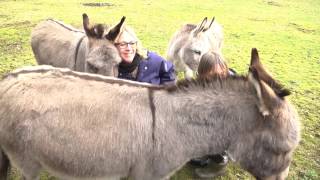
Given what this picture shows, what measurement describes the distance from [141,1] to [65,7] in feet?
11.8

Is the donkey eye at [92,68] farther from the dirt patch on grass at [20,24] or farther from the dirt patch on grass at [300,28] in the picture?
the dirt patch on grass at [300,28]

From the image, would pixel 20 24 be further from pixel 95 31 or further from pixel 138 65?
pixel 138 65

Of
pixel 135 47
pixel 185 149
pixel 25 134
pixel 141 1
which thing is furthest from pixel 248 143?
pixel 141 1

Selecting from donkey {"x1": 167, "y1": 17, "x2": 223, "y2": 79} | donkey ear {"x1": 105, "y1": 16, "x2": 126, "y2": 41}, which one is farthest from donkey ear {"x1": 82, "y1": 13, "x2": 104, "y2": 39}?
donkey {"x1": 167, "y1": 17, "x2": 223, "y2": 79}

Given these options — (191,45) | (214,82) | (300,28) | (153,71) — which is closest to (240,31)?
(300,28)

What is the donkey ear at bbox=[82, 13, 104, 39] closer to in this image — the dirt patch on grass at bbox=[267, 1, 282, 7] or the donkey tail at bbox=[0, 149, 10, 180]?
the donkey tail at bbox=[0, 149, 10, 180]

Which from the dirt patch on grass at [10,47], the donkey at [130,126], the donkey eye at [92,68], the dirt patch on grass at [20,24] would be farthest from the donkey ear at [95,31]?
the dirt patch on grass at [20,24]

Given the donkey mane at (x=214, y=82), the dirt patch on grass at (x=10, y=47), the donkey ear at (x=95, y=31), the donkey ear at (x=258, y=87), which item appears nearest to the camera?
the donkey ear at (x=258, y=87)

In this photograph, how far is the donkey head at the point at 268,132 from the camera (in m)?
2.54

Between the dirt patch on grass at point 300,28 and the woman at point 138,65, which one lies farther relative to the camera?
the dirt patch on grass at point 300,28

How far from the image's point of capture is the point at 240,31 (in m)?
11.9

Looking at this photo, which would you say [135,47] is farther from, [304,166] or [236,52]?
[236,52]

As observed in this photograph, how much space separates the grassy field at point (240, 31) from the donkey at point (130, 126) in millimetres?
1478

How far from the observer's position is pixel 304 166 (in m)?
4.62
